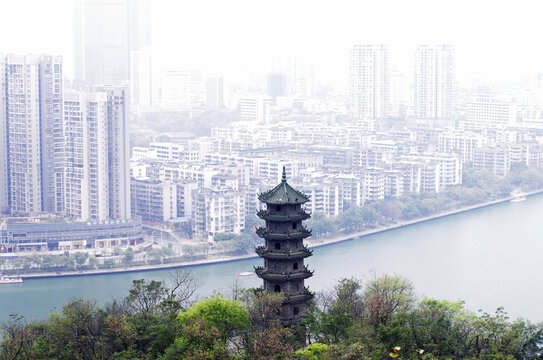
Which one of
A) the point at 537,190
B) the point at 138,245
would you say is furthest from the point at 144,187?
the point at 537,190

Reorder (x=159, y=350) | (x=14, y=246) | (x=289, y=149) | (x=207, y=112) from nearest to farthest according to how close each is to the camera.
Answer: (x=159, y=350)
(x=14, y=246)
(x=289, y=149)
(x=207, y=112)

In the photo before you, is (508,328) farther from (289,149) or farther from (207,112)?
(207,112)

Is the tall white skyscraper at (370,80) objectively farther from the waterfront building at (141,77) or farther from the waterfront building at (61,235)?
the waterfront building at (61,235)

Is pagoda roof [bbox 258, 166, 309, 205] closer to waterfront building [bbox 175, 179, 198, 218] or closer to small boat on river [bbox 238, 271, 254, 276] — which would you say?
small boat on river [bbox 238, 271, 254, 276]

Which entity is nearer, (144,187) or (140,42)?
(144,187)

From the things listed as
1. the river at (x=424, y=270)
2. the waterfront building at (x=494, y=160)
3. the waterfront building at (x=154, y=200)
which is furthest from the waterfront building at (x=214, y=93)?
the river at (x=424, y=270)

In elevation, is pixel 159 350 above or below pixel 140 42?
below

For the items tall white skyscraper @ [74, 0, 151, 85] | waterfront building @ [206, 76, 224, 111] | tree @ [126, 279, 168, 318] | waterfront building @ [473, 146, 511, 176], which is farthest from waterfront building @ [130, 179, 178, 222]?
tall white skyscraper @ [74, 0, 151, 85]
